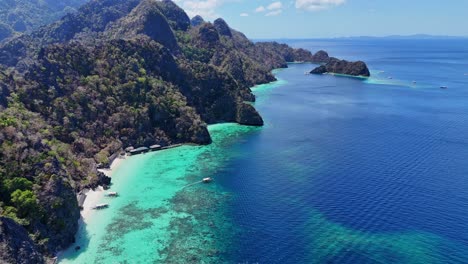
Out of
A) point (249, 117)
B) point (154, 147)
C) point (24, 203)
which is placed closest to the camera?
point (24, 203)

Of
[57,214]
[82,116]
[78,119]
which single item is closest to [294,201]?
[57,214]

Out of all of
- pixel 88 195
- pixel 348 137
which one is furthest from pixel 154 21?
pixel 88 195

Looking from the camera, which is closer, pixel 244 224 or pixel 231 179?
pixel 244 224

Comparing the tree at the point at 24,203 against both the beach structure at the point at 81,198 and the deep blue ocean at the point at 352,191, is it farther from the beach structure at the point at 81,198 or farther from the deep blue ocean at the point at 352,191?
the deep blue ocean at the point at 352,191

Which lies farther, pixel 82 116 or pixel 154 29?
pixel 154 29

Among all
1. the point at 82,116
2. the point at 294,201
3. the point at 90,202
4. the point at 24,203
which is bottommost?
the point at 294,201

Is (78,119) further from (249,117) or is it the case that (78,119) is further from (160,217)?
(249,117)

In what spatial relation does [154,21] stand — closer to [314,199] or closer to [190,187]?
[190,187]
